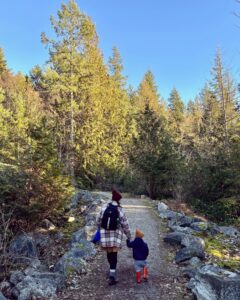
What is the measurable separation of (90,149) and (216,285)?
1713cm

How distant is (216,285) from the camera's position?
489cm

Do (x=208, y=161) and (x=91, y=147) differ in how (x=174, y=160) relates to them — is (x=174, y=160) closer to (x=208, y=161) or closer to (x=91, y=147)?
(x=208, y=161)

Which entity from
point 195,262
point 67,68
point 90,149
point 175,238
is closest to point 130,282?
point 195,262

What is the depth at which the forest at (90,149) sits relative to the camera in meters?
10.1

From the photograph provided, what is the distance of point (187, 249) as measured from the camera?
284 inches

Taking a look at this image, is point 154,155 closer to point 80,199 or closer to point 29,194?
point 80,199

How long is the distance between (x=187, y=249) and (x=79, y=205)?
7.31 m

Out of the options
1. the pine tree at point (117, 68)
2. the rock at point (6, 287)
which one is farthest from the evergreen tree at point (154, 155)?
the pine tree at point (117, 68)

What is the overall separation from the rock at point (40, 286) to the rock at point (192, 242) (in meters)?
3.16

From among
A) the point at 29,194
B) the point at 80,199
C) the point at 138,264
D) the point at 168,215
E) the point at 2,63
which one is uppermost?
the point at 2,63

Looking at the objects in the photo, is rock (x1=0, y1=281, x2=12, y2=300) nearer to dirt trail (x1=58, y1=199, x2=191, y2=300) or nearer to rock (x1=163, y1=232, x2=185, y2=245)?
dirt trail (x1=58, y1=199, x2=191, y2=300)

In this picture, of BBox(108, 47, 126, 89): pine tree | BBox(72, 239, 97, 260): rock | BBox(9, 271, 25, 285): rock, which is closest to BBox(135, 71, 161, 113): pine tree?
BBox(108, 47, 126, 89): pine tree

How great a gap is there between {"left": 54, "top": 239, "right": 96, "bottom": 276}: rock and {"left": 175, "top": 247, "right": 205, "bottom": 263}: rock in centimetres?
215

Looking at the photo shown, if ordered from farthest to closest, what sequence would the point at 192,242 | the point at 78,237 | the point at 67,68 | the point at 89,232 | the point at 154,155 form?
1. the point at 67,68
2. the point at 154,155
3. the point at 89,232
4. the point at 78,237
5. the point at 192,242
